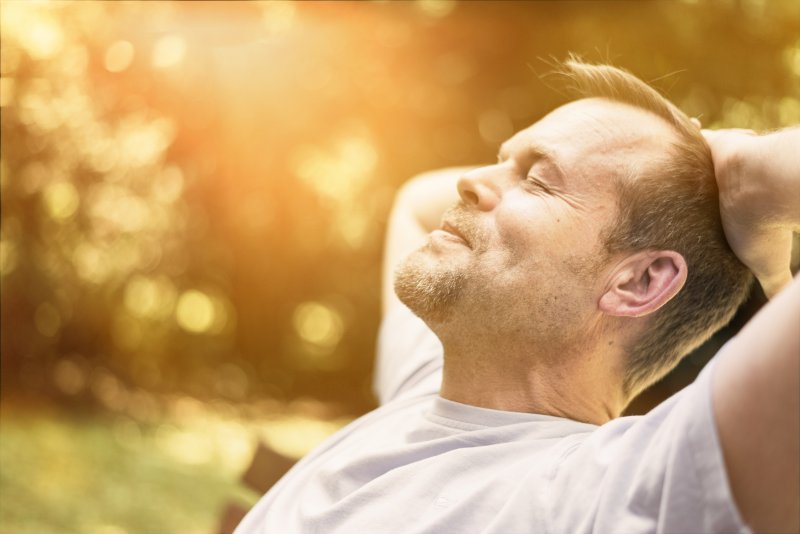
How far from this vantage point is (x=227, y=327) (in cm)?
413

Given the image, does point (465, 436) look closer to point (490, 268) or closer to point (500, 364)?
point (500, 364)

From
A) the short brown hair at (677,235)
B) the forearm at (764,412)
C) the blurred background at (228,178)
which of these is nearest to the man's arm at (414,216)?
the short brown hair at (677,235)

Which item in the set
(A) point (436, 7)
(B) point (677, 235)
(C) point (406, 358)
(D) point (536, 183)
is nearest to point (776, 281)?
(B) point (677, 235)

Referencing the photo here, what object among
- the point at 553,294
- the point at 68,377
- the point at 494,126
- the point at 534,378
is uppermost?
the point at 553,294

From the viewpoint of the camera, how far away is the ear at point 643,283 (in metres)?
1.18

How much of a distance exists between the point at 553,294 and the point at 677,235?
0.69 ft

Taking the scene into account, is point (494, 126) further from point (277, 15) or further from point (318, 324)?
point (318, 324)

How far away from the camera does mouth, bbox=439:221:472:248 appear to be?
1.26 meters

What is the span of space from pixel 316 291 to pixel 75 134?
53.6 inches

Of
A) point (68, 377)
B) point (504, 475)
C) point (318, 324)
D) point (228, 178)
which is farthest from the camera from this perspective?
point (318, 324)

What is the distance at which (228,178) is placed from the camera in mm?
3951

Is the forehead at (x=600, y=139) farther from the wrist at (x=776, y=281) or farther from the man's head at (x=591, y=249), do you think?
the wrist at (x=776, y=281)

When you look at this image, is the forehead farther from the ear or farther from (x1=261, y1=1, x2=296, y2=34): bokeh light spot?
(x1=261, y1=1, x2=296, y2=34): bokeh light spot

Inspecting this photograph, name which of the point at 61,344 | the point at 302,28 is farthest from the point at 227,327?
the point at 302,28
